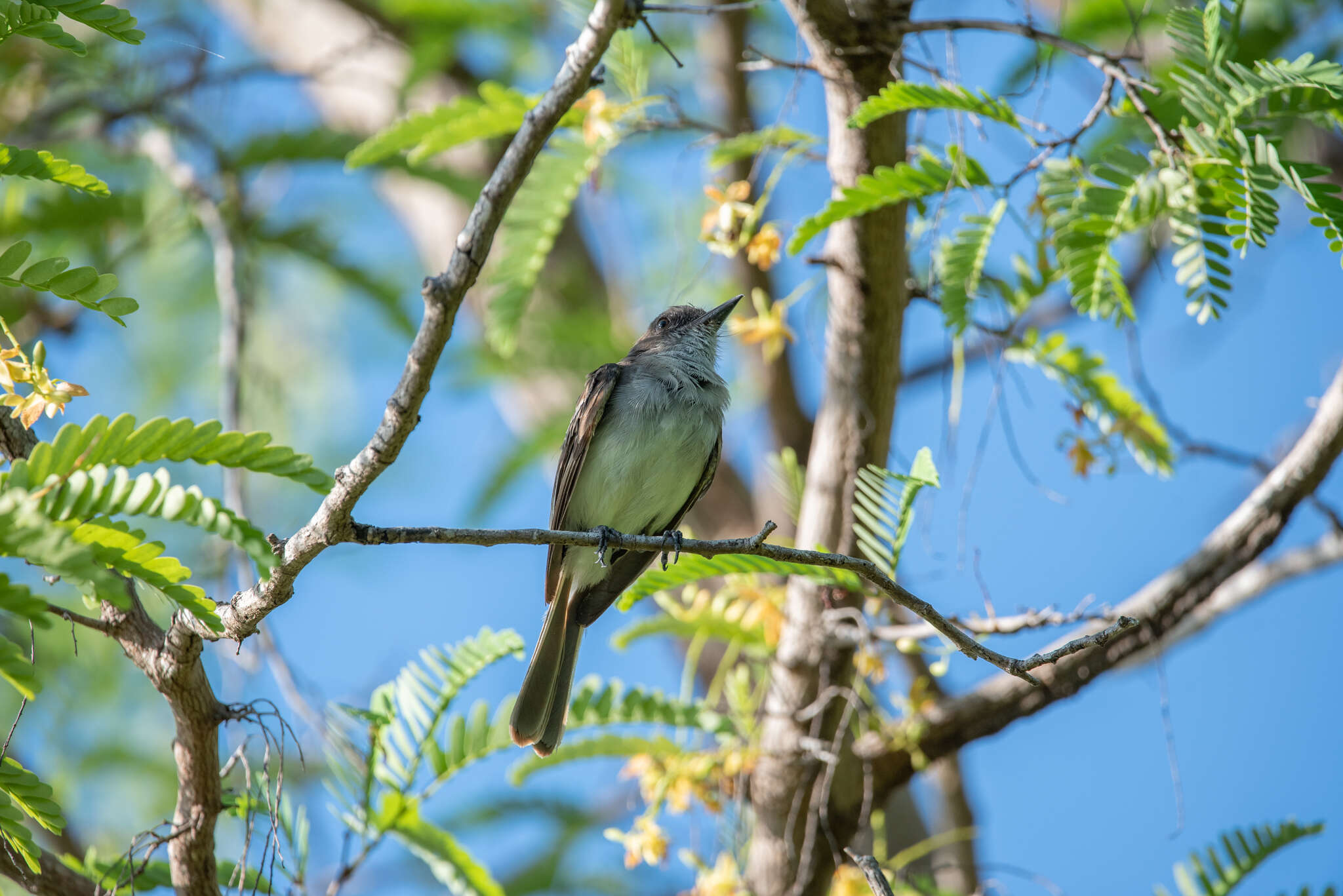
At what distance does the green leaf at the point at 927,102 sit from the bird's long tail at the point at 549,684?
102 inches

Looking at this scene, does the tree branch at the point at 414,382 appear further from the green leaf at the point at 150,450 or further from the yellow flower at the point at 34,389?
the yellow flower at the point at 34,389

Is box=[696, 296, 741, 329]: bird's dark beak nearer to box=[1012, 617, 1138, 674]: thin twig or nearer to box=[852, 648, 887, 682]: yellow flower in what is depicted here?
box=[852, 648, 887, 682]: yellow flower

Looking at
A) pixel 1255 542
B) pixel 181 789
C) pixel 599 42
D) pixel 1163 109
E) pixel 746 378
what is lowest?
pixel 181 789

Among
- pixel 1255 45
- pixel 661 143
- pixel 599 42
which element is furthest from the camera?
pixel 661 143

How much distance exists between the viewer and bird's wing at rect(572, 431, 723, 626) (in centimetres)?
526

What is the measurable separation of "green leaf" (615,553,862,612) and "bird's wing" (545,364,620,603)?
1628 mm

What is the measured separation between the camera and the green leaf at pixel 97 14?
2451mm

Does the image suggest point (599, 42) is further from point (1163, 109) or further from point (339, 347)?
point (339, 347)

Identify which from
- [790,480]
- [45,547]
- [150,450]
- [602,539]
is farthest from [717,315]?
[45,547]

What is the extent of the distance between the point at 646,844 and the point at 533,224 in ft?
8.56

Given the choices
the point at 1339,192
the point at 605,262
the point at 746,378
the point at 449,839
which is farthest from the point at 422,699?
the point at 605,262

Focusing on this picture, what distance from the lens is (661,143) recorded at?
7.91 metres

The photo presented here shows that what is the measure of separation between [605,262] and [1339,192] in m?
6.91

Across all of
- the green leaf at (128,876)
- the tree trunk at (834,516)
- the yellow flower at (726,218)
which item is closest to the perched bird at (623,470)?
the tree trunk at (834,516)
